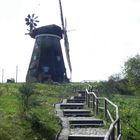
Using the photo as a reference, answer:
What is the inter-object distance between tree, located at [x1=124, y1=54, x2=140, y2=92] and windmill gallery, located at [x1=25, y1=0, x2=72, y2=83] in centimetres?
1046

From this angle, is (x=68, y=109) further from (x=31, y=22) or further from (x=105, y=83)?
(x=31, y=22)

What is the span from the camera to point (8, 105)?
21297 millimetres

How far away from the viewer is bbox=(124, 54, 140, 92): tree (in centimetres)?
3950

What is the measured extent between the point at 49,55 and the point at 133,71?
1371 cm

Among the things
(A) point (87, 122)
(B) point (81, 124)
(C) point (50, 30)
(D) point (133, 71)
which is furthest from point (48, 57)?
(B) point (81, 124)

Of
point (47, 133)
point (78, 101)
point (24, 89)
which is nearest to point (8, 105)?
point (24, 89)

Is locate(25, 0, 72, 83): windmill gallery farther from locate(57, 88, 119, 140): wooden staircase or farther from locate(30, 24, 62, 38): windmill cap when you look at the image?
locate(57, 88, 119, 140): wooden staircase

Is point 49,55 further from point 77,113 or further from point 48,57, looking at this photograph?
point 77,113

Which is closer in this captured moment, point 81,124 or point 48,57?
point 81,124

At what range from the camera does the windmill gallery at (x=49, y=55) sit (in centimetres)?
5053

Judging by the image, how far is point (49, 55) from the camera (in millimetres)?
51375

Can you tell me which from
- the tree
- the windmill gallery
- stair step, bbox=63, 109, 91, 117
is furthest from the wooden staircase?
the windmill gallery

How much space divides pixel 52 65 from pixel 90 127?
113 feet

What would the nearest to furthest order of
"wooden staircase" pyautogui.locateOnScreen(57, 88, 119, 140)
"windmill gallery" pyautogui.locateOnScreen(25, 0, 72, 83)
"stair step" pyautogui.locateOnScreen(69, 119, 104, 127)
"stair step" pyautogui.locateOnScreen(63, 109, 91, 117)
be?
1. "wooden staircase" pyautogui.locateOnScreen(57, 88, 119, 140)
2. "stair step" pyautogui.locateOnScreen(69, 119, 104, 127)
3. "stair step" pyautogui.locateOnScreen(63, 109, 91, 117)
4. "windmill gallery" pyautogui.locateOnScreen(25, 0, 72, 83)
